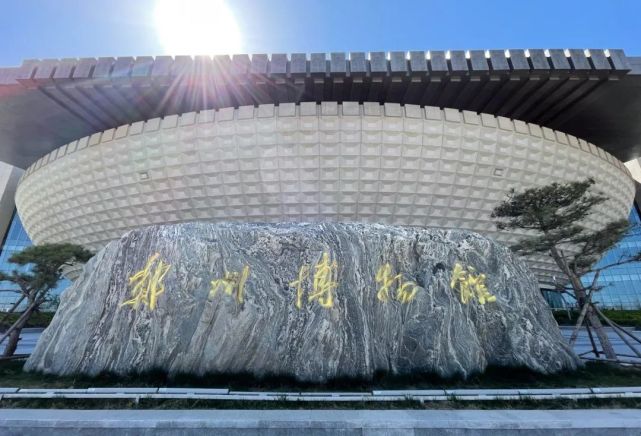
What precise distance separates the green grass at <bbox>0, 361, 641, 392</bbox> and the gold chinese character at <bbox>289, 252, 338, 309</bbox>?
1567 mm

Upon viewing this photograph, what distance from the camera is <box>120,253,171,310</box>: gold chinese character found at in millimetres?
7000

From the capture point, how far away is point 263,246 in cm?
761

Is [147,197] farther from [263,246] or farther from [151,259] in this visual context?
[263,246]

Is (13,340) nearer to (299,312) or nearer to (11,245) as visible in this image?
(299,312)

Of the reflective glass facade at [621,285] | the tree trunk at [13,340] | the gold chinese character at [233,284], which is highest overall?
the reflective glass facade at [621,285]

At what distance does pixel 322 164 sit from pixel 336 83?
3.79 meters

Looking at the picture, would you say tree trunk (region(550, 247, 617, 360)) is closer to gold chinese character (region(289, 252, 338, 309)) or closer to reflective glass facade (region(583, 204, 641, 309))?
gold chinese character (region(289, 252, 338, 309))

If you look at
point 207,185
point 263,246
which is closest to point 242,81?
point 207,185

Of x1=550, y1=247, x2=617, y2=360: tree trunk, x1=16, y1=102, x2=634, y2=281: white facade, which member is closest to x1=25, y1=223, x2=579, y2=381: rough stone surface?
x1=550, y1=247, x2=617, y2=360: tree trunk

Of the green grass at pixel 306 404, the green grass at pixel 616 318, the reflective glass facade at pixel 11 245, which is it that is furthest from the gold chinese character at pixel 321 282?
the reflective glass facade at pixel 11 245

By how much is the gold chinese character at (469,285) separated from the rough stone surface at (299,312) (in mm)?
84

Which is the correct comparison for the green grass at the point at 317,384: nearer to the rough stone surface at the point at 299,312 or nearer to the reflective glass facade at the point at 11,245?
the rough stone surface at the point at 299,312

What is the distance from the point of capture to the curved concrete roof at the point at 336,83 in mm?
14172

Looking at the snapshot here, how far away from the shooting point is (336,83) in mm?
15031
